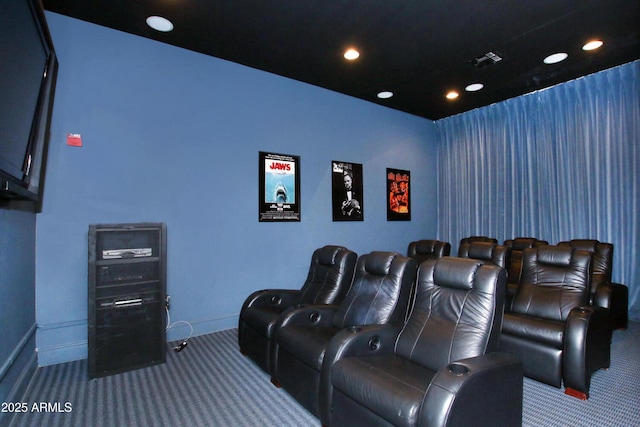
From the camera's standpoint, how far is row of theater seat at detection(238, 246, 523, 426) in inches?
64.5

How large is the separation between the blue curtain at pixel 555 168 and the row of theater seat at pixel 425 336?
2.22 metres

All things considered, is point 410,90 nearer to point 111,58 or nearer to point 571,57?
point 571,57

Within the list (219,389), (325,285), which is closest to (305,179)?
(325,285)

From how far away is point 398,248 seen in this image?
19.8ft

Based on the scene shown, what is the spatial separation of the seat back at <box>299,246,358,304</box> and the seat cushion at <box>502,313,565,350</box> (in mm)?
1472

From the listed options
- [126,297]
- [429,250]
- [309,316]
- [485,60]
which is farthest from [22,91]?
[429,250]

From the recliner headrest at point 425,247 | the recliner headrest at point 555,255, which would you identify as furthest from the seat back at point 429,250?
the recliner headrest at point 555,255

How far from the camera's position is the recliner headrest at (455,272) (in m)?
2.18

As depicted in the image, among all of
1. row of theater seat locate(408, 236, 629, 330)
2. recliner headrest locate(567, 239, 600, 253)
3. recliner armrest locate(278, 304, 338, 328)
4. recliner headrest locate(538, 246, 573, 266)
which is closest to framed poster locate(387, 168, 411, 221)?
row of theater seat locate(408, 236, 629, 330)

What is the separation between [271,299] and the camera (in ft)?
11.6

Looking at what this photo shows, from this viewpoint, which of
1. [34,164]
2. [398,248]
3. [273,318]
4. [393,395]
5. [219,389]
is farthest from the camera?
[398,248]

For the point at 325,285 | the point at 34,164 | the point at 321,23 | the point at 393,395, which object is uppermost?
the point at 321,23

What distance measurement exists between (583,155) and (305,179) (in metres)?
4.07

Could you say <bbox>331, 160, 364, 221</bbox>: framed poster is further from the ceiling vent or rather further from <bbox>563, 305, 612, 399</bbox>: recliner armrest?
<bbox>563, 305, 612, 399</bbox>: recliner armrest
